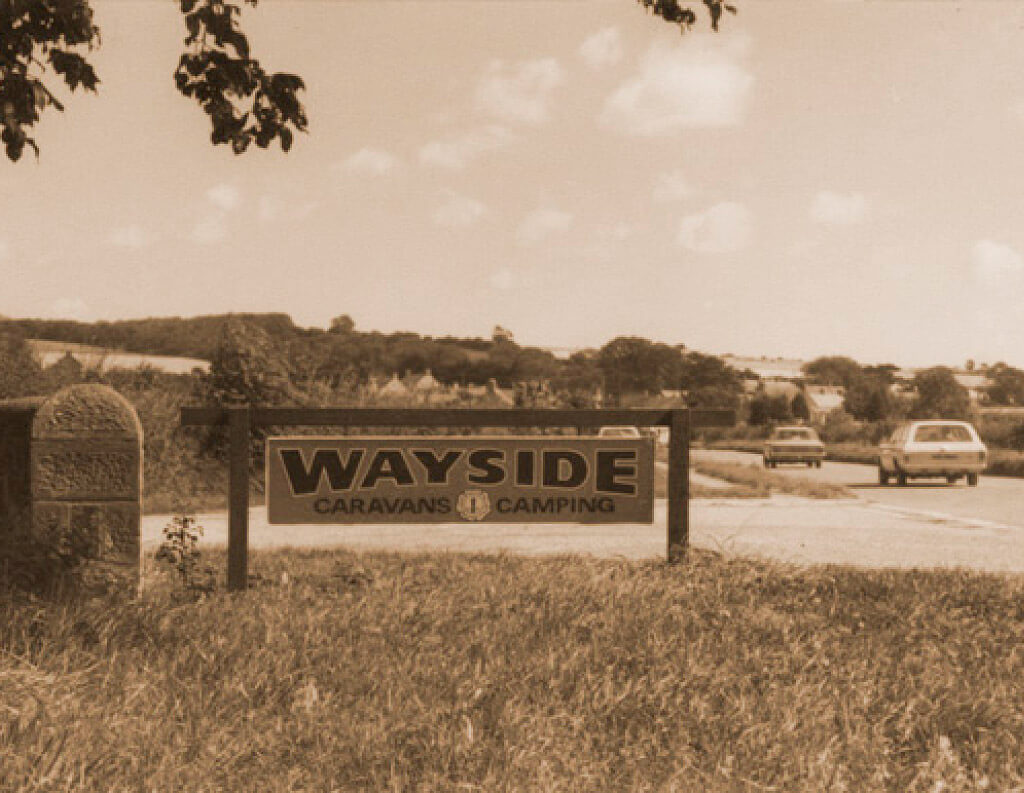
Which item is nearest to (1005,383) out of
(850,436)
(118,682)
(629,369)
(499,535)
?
(629,369)

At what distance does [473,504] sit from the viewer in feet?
21.9

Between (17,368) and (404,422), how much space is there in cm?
1135

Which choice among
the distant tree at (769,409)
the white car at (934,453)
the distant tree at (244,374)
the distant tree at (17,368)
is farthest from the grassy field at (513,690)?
the distant tree at (769,409)

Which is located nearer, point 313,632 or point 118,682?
point 118,682

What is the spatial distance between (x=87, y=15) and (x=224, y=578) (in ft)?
11.1

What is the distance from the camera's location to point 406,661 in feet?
14.4

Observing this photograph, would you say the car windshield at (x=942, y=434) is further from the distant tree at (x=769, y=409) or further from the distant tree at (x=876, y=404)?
the distant tree at (x=769, y=409)

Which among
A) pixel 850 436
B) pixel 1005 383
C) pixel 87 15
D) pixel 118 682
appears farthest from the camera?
pixel 1005 383

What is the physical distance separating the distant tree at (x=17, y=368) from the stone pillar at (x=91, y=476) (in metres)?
9.72

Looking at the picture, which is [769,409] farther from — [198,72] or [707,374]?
[198,72]

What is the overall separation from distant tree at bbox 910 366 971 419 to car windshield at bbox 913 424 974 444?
3514 centimetres

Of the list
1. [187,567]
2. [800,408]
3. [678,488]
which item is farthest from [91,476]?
[800,408]

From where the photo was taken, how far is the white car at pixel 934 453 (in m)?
23.0

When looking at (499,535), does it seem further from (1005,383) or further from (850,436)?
(1005,383)
